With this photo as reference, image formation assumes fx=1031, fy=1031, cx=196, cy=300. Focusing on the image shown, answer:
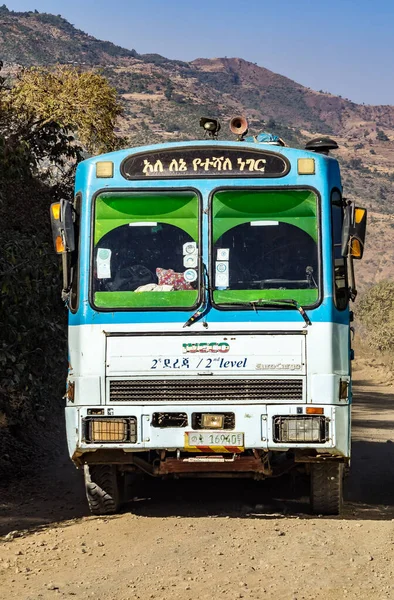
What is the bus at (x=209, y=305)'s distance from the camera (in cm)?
848

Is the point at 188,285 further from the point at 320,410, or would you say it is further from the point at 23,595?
the point at 23,595

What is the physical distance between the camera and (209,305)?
337 inches

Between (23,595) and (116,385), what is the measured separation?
8.04 feet

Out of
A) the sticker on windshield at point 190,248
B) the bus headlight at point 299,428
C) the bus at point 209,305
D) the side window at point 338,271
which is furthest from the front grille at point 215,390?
the sticker on windshield at point 190,248

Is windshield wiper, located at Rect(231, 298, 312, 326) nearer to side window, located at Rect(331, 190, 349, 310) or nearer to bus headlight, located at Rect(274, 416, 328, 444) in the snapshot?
side window, located at Rect(331, 190, 349, 310)

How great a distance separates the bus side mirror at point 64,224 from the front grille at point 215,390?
1.28m

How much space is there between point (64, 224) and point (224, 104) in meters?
128

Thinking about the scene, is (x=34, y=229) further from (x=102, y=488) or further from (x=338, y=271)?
(x=338, y=271)

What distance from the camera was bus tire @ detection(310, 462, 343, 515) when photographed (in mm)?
9070

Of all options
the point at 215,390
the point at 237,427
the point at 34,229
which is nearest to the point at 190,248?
the point at 215,390

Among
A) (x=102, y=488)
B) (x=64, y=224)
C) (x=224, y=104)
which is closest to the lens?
(x=64, y=224)

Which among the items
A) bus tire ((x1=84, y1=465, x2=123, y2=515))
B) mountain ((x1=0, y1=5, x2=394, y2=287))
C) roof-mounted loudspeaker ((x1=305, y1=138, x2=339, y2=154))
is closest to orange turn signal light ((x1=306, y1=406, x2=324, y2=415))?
bus tire ((x1=84, y1=465, x2=123, y2=515))

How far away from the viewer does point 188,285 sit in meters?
8.63

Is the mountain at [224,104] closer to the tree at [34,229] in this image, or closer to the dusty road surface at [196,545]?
the tree at [34,229]
